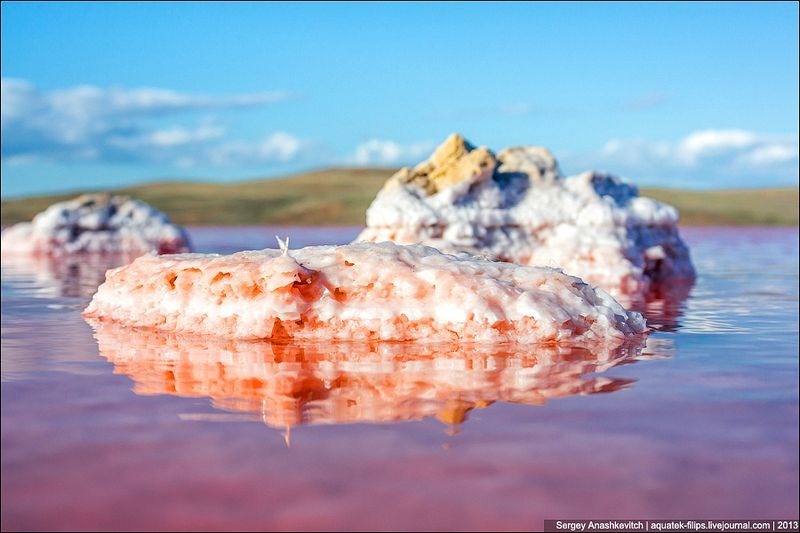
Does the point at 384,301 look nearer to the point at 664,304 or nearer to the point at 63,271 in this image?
the point at 664,304

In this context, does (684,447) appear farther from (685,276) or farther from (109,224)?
(109,224)

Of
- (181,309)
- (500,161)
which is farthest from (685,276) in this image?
(181,309)

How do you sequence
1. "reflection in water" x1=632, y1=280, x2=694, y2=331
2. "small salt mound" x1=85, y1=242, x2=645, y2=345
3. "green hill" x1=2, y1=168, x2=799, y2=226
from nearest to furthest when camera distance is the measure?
"small salt mound" x1=85, y1=242, x2=645, y2=345 < "reflection in water" x1=632, y1=280, x2=694, y2=331 < "green hill" x1=2, y1=168, x2=799, y2=226

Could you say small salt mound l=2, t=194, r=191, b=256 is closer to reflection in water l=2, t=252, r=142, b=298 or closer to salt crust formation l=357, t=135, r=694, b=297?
reflection in water l=2, t=252, r=142, b=298

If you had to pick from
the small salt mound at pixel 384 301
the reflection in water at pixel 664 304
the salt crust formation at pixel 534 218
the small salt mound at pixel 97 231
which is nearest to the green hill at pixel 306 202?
the small salt mound at pixel 97 231

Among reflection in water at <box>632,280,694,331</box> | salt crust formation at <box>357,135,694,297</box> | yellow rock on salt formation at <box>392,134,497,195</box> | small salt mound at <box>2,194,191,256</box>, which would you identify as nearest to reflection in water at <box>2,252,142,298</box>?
small salt mound at <box>2,194,191,256</box>

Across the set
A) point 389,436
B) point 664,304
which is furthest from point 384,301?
point 664,304

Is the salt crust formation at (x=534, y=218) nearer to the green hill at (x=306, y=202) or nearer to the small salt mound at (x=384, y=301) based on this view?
the small salt mound at (x=384, y=301)
